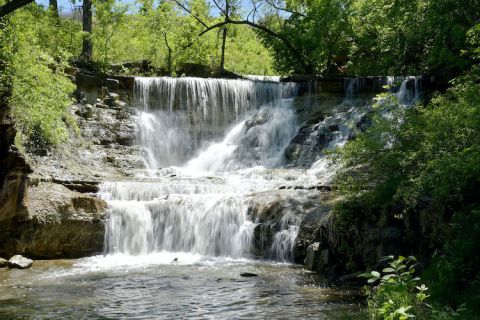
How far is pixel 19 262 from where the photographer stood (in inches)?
496

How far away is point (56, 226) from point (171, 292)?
5353 millimetres

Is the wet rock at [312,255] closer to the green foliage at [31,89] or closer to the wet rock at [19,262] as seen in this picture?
the wet rock at [19,262]

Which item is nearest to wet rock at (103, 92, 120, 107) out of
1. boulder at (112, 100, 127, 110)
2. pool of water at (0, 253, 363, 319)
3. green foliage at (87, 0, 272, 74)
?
boulder at (112, 100, 127, 110)

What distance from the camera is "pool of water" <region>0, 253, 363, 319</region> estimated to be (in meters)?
8.57

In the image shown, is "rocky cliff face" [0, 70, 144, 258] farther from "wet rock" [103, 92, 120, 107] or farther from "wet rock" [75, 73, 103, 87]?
"wet rock" [75, 73, 103, 87]

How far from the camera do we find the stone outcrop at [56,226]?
13.5 metres

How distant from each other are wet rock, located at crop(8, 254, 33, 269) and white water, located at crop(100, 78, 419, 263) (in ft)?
7.39

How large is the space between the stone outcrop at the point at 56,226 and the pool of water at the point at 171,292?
650mm

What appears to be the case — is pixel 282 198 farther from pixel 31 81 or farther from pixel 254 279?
pixel 31 81

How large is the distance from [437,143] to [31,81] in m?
10.9

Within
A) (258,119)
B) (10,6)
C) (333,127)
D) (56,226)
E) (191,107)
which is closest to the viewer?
(10,6)

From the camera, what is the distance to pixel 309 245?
12.6 meters

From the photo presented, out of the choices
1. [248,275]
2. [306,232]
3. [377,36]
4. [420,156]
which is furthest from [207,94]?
[420,156]

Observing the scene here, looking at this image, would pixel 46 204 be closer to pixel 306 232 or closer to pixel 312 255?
pixel 306 232
